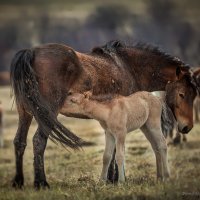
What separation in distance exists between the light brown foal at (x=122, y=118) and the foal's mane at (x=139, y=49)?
0.79 meters

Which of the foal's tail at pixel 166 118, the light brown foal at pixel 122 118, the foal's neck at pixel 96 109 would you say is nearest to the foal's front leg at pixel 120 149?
the light brown foal at pixel 122 118

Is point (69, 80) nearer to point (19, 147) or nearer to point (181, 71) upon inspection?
point (19, 147)

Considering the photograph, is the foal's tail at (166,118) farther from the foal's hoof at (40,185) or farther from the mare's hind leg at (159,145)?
the foal's hoof at (40,185)

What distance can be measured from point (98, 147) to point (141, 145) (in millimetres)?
681

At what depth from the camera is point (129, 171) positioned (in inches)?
307

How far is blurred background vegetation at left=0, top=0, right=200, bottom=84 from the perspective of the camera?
10.0 metres

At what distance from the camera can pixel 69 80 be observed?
6.57m

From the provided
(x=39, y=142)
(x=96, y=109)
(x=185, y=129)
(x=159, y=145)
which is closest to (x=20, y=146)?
(x=39, y=142)

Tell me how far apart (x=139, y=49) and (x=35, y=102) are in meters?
1.88

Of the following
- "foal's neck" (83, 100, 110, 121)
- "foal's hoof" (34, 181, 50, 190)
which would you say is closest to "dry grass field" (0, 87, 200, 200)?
"foal's hoof" (34, 181, 50, 190)

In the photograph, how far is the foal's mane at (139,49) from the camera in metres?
7.23

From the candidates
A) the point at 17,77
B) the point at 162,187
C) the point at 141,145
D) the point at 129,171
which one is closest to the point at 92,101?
the point at 17,77

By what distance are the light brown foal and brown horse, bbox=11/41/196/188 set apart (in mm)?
186

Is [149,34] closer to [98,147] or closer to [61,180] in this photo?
[98,147]
